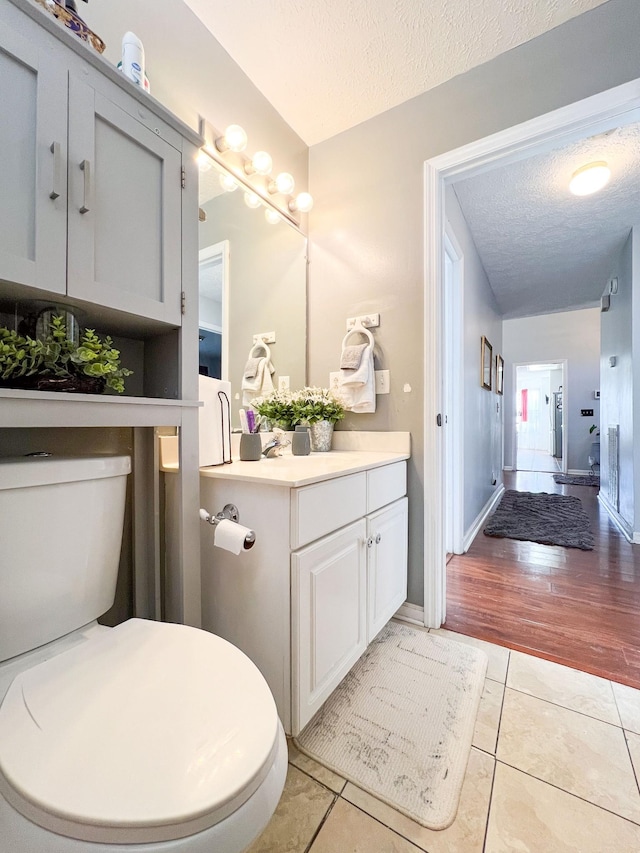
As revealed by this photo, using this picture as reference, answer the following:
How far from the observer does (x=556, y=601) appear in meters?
1.92

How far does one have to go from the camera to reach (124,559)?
118 centimetres

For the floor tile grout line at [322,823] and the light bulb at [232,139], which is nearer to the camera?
the floor tile grout line at [322,823]

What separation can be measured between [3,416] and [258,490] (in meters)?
0.59

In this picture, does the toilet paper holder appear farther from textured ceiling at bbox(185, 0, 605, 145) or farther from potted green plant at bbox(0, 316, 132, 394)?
textured ceiling at bbox(185, 0, 605, 145)

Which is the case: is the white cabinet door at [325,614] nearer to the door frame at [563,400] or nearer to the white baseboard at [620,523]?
the white baseboard at [620,523]

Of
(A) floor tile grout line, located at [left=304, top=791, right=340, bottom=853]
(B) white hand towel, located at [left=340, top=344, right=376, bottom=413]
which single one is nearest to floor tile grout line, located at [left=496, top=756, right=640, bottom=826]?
(A) floor tile grout line, located at [left=304, top=791, right=340, bottom=853]

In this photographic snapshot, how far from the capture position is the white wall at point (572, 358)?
19.5ft

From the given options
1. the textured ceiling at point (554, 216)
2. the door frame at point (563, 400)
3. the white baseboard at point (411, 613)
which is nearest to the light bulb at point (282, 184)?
the textured ceiling at point (554, 216)

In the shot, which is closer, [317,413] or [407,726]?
[407,726]

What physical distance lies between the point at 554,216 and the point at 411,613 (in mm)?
3076

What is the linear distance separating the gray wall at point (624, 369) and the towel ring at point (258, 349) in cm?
290

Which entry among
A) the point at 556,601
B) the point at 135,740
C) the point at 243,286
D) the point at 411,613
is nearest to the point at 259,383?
the point at 243,286

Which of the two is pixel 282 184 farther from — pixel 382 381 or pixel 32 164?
pixel 32 164

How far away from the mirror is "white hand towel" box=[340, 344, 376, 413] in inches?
13.3
